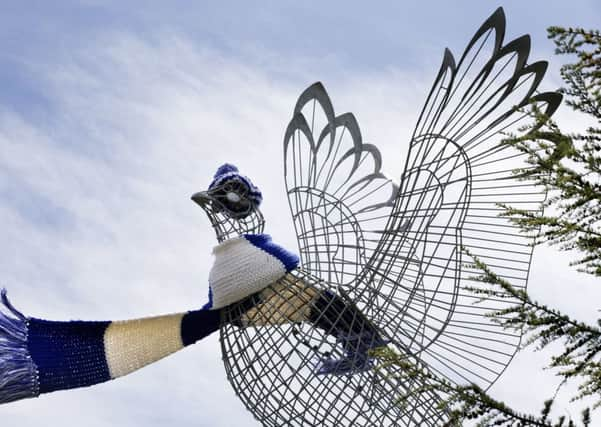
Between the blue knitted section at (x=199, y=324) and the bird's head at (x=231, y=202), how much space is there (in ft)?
1.24

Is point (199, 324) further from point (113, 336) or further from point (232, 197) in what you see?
point (232, 197)

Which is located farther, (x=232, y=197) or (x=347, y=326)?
(x=232, y=197)

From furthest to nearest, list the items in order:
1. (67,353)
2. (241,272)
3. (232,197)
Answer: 1. (232,197)
2. (67,353)
3. (241,272)

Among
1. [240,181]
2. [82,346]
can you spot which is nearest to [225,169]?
[240,181]

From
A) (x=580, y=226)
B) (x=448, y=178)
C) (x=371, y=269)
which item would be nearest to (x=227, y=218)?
(x=371, y=269)

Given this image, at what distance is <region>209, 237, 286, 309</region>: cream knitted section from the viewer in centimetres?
451

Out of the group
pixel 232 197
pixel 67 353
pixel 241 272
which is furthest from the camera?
pixel 232 197

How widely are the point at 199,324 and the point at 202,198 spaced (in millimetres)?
611

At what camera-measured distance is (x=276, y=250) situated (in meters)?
4.59

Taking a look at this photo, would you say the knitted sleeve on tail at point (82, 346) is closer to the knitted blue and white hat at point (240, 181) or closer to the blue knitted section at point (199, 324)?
the blue knitted section at point (199, 324)

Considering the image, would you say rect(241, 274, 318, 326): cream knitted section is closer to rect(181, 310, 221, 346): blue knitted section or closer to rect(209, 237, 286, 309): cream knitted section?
rect(209, 237, 286, 309): cream knitted section

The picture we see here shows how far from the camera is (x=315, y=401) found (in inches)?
167

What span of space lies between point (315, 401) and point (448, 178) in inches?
45.6

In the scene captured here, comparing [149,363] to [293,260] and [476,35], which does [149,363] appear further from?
[476,35]
